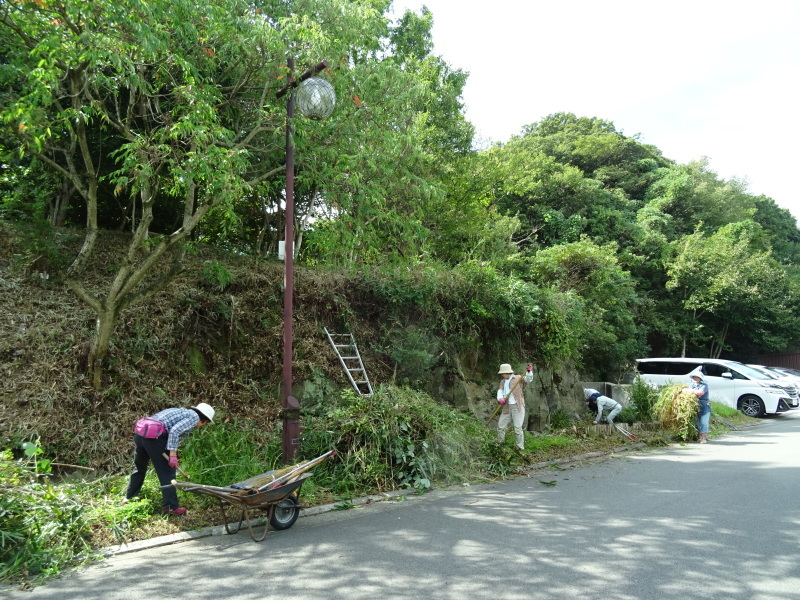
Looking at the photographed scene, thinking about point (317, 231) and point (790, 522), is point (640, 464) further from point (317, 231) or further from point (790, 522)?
point (317, 231)

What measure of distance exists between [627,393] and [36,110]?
47.2ft

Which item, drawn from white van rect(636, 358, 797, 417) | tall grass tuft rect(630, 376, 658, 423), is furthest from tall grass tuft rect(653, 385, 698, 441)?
white van rect(636, 358, 797, 417)

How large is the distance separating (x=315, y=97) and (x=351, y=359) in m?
5.22

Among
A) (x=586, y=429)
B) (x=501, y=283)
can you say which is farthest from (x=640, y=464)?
(x=501, y=283)

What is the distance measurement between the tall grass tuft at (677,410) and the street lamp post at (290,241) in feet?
31.3

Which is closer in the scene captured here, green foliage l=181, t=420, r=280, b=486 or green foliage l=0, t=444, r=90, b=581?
green foliage l=0, t=444, r=90, b=581

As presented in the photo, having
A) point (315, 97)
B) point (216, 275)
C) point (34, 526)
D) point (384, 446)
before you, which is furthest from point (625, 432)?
point (34, 526)

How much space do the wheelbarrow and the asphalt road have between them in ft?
0.64

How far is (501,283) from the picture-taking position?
13312 millimetres

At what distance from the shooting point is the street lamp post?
24.3 feet

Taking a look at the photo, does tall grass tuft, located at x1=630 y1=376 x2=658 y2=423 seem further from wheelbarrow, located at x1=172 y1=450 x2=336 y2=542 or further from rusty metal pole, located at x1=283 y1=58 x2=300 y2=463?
wheelbarrow, located at x1=172 y1=450 x2=336 y2=542

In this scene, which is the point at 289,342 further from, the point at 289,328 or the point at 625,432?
the point at 625,432

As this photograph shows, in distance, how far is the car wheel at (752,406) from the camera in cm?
1745

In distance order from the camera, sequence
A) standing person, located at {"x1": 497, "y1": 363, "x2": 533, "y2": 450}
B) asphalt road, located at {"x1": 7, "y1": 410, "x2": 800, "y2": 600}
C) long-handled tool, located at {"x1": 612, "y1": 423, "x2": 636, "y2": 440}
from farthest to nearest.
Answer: long-handled tool, located at {"x1": 612, "y1": 423, "x2": 636, "y2": 440} → standing person, located at {"x1": 497, "y1": 363, "x2": 533, "y2": 450} → asphalt road, located at {"x1": 7, "y1": 410, "x2": 800, "y2": 600}
